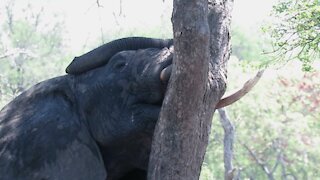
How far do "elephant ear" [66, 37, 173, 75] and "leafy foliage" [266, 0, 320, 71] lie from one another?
660cm

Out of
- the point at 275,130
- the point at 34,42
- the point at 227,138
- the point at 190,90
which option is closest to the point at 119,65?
the point at 190,90

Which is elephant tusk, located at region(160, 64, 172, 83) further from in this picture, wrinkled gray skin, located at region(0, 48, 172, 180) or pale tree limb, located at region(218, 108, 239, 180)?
pale tree limb, located at region(218, 108, 239, 180)

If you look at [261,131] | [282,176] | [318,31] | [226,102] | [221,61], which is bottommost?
[282,176]

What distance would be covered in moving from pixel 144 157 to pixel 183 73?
85 cm

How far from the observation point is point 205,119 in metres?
3.90

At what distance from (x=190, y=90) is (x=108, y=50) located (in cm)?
95

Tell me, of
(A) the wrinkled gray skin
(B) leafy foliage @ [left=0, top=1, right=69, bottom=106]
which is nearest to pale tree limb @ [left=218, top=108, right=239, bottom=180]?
(A) the wrinkled gray skin

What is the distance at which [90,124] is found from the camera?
14.4 feet

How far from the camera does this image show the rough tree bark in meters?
3.62

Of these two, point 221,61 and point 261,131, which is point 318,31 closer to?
point 221,61

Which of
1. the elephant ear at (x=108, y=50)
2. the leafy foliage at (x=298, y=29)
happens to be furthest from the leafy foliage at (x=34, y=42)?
the elephant ear at (x=108, y=50)

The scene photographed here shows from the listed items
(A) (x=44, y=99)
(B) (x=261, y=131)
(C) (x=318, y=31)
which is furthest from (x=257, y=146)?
(A) (x=44, y=99)

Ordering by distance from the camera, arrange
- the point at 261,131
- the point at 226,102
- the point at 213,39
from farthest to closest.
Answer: the point at 261,131 < the point at 226,102 < the point at 213,39

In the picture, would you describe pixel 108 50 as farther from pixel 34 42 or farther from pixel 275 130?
pixel 34 42
